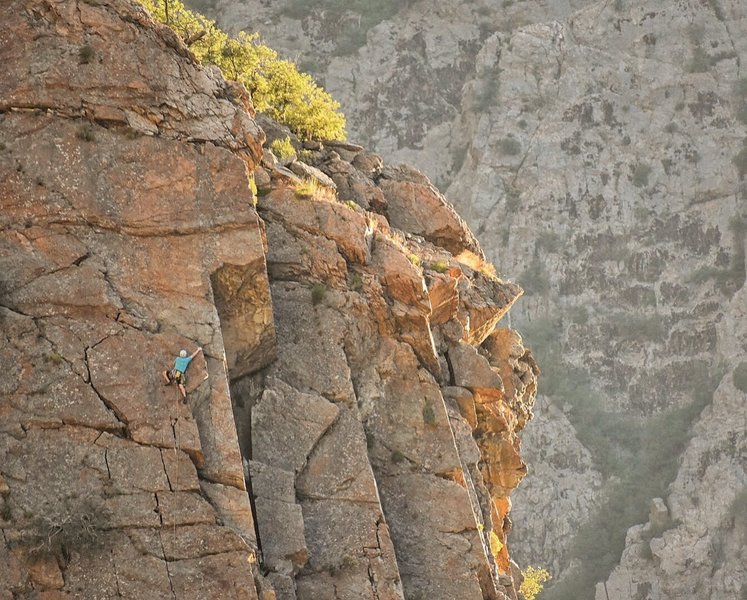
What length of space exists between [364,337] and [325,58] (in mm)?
71413

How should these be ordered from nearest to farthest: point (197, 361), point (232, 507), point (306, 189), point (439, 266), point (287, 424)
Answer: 1. point (232, 507)
2. point (197, 361)
3. point (287, 424)
4. point (306, 189)
5. point (439, 266)

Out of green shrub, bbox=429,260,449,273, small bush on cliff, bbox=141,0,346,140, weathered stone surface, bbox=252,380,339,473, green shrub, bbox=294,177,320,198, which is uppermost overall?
small bush on cliff, bbox=141,0,346,140

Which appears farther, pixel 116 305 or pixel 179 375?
pixel 116 305

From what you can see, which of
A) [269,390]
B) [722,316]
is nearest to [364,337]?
[269,390]

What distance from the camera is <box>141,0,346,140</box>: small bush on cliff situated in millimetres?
29328

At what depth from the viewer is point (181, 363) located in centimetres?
1898

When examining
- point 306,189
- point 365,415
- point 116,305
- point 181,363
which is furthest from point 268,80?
point 181,363

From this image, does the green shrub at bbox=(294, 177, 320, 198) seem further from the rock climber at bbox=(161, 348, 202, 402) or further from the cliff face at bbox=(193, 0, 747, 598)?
the cliff face at bbox=(193, 0, 747, 598)

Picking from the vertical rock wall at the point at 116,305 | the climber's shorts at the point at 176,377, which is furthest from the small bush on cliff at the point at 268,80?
the climber's shorts at the point at 176,377

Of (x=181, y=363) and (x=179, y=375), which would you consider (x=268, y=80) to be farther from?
(x=179, y=375)

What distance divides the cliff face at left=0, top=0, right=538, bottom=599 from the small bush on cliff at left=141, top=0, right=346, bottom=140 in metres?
4.95

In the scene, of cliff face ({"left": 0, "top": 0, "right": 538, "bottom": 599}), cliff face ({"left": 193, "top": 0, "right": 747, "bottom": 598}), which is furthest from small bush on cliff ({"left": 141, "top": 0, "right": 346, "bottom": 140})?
cliff face ({"left": 193, "top": 0, "right": 747, "bottom": 598})

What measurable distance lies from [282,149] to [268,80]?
15.8 feet

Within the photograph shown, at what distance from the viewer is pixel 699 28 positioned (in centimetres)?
8888
